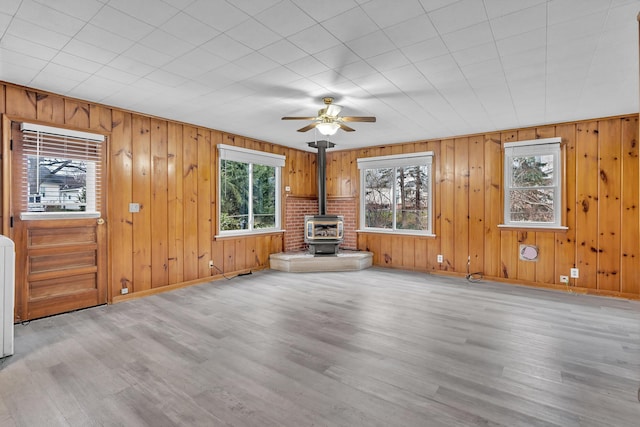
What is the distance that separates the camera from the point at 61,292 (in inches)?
139

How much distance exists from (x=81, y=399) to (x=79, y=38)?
2520 millimetres

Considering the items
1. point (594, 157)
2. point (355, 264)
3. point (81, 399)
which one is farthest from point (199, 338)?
point (594, 157)

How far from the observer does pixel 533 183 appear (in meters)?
4.85

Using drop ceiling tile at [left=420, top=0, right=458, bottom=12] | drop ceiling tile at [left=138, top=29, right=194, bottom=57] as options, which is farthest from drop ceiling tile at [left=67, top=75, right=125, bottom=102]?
drop ceiling tile at [left=420, top=0, right=458, bottom=12]

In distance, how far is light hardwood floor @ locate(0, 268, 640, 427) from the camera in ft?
6.05

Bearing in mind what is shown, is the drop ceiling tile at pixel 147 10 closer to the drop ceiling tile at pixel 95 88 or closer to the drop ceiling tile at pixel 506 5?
the drop ceiling tile at pixel 95 88

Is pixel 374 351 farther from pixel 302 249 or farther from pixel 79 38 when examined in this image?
pixel 302 249

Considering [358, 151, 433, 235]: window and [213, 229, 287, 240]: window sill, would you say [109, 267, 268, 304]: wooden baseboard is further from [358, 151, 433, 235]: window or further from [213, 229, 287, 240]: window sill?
[358, 151, 433, 235]: window

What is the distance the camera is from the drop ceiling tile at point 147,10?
6.30ft

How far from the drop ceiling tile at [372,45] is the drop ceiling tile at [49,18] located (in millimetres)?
1923

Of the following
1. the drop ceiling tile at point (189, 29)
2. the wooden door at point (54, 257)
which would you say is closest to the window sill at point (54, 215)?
the wooden door at point (54, 257)

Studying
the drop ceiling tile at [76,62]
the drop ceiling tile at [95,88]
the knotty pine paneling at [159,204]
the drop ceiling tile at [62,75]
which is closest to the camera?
the drop ceiling tile at [76,62]

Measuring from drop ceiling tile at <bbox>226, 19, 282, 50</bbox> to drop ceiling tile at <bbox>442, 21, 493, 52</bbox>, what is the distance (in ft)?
4.17

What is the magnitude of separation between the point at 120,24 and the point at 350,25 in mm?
1580
